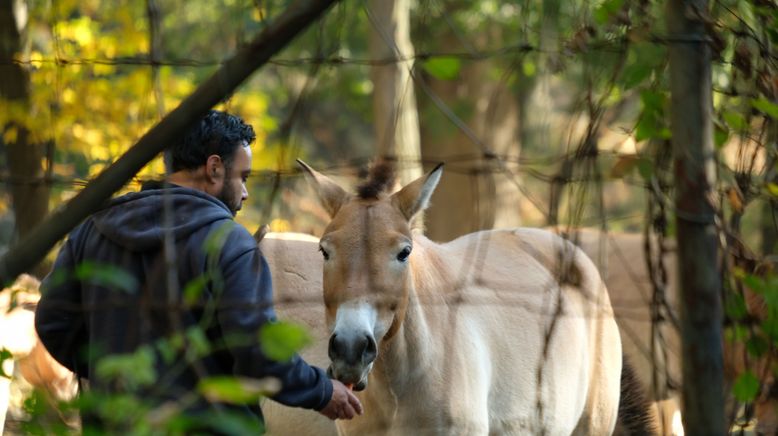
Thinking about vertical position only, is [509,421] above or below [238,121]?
below

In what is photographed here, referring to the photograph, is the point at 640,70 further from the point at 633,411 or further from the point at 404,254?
the point at 633,411

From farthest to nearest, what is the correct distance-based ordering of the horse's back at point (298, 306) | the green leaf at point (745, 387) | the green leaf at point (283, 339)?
the horse's back at point (298, 306)
the green leaf at point (745, 387)
the green leaf at point (283, 339)

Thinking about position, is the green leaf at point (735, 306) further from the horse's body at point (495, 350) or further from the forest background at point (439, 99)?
the horse's body at point (495, 350)

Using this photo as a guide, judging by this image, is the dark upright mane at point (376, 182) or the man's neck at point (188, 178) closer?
the man's neck at point (188, 178)

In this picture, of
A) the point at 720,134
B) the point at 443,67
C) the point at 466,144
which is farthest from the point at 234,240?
the point at 466,144

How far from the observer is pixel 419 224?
19.2 ft

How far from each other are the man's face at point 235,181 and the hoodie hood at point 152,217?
292mm

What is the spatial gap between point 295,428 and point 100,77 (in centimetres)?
437

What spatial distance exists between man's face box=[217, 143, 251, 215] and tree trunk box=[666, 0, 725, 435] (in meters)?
2.09

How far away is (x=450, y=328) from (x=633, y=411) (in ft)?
8.56

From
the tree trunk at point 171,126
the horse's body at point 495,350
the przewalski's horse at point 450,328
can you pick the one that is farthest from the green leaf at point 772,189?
the tree trunk at point 171,126

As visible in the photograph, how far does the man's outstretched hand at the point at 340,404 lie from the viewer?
4316 millimetres

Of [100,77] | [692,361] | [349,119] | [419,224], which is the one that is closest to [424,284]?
[419,224]

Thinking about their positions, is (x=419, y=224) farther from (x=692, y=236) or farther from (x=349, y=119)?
(x=349, y=119)
